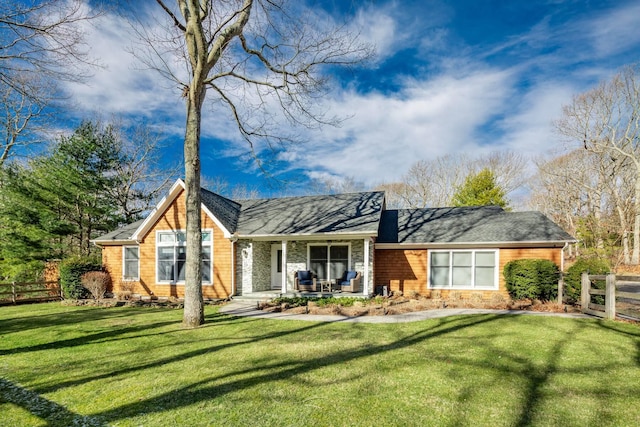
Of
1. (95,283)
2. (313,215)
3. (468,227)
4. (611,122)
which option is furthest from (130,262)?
(611,122)

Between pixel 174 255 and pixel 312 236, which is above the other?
pixel 312 236

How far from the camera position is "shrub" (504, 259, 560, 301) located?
12.0 metres

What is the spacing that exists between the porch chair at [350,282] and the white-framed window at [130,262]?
1004cm

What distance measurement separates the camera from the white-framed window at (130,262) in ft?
54.2

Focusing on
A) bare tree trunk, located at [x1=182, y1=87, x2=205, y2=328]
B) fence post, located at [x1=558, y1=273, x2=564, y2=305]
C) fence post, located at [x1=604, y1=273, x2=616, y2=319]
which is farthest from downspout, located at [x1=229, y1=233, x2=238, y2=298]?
fence post, located at [x1=604, y1=273, x2=616, y2=319]

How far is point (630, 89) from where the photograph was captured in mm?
26562

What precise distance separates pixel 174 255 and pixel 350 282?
8.12 meters

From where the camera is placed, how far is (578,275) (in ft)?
36.8

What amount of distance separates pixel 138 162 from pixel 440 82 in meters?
22.8

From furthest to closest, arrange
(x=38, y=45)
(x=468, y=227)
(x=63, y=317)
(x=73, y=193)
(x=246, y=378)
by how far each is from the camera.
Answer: (x=73, y=193), (x=468, y=227), (x=63, y=317), (x=38, y=45), (x=246, y=378)

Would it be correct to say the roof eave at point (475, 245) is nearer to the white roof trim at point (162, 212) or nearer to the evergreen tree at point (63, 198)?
the white roof trim at point (162, 212)

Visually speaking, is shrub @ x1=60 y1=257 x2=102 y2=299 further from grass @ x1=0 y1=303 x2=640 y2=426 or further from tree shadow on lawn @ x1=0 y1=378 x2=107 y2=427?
tree shadow on lawn @ x1=0 y1=378 x2=107 y2=427

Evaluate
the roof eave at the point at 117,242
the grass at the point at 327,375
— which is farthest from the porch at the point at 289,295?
the roof eave at the point at 117,242

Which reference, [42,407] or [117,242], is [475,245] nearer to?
[42,407]
